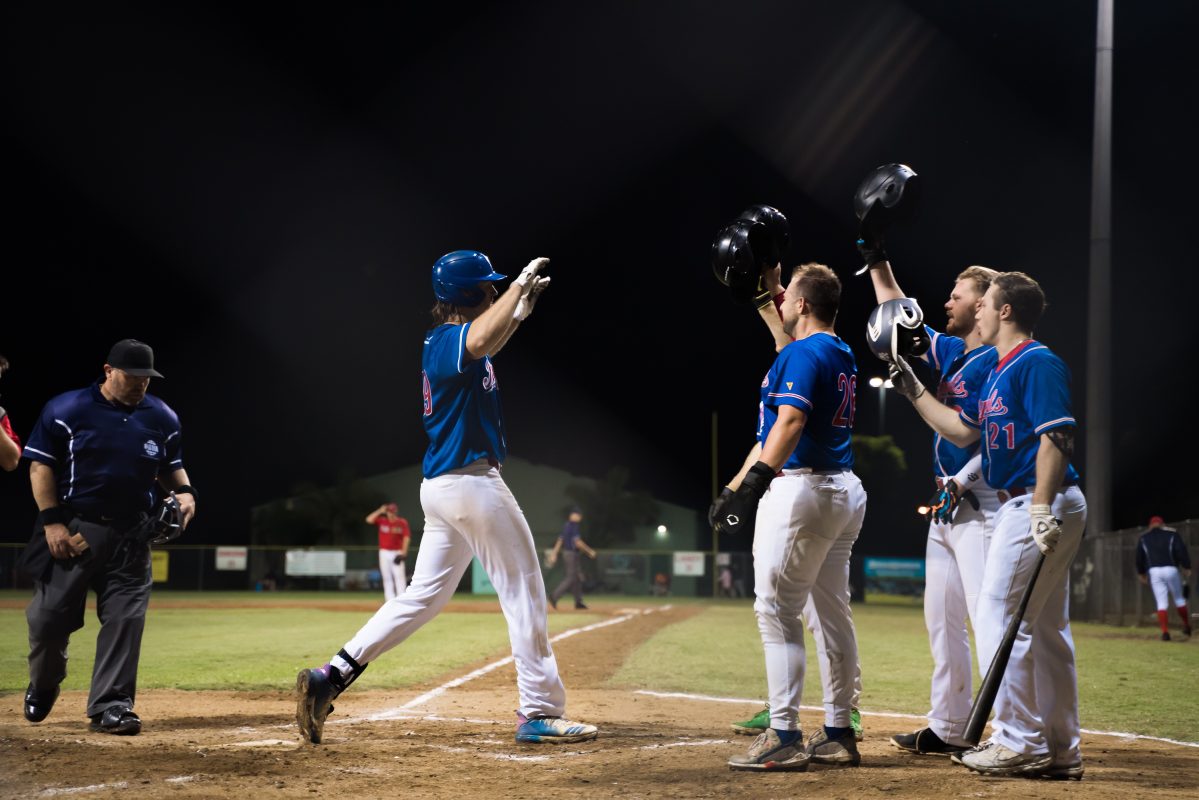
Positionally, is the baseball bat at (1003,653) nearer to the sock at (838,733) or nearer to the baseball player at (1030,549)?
the baseball player at (1030,549)

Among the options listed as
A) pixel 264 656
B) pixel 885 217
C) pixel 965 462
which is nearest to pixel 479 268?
pixel 885 217

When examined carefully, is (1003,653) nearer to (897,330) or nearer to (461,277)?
(897,330)

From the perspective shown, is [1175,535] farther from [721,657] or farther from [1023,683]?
[1023,683]

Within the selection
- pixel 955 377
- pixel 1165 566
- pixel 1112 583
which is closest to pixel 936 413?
pixel 955 377

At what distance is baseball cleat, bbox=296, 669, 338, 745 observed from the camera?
5.37m

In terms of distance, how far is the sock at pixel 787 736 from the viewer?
4980mm

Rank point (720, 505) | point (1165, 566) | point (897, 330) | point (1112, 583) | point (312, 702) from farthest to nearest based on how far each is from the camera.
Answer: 1. point (1112, 583)
2. point (1165, 566)
3. point (897, 330)
4. point (312, 702)
5. point (720, 505)

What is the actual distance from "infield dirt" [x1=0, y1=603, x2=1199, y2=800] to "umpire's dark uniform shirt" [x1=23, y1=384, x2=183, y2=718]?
0.34 meters

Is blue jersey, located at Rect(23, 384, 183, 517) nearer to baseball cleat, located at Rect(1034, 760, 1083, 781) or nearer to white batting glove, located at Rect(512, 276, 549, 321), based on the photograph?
white batting glove, located at Rect(512, 276, 549, 321)

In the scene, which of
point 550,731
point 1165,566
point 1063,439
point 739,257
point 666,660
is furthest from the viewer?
point 1165,566

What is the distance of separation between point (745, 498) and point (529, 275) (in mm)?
1612

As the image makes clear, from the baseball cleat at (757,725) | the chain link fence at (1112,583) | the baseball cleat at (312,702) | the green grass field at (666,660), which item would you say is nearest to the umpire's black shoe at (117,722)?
the baseball cleat at (312,702)

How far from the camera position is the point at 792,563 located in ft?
16.4

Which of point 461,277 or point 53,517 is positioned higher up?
point 461,277
